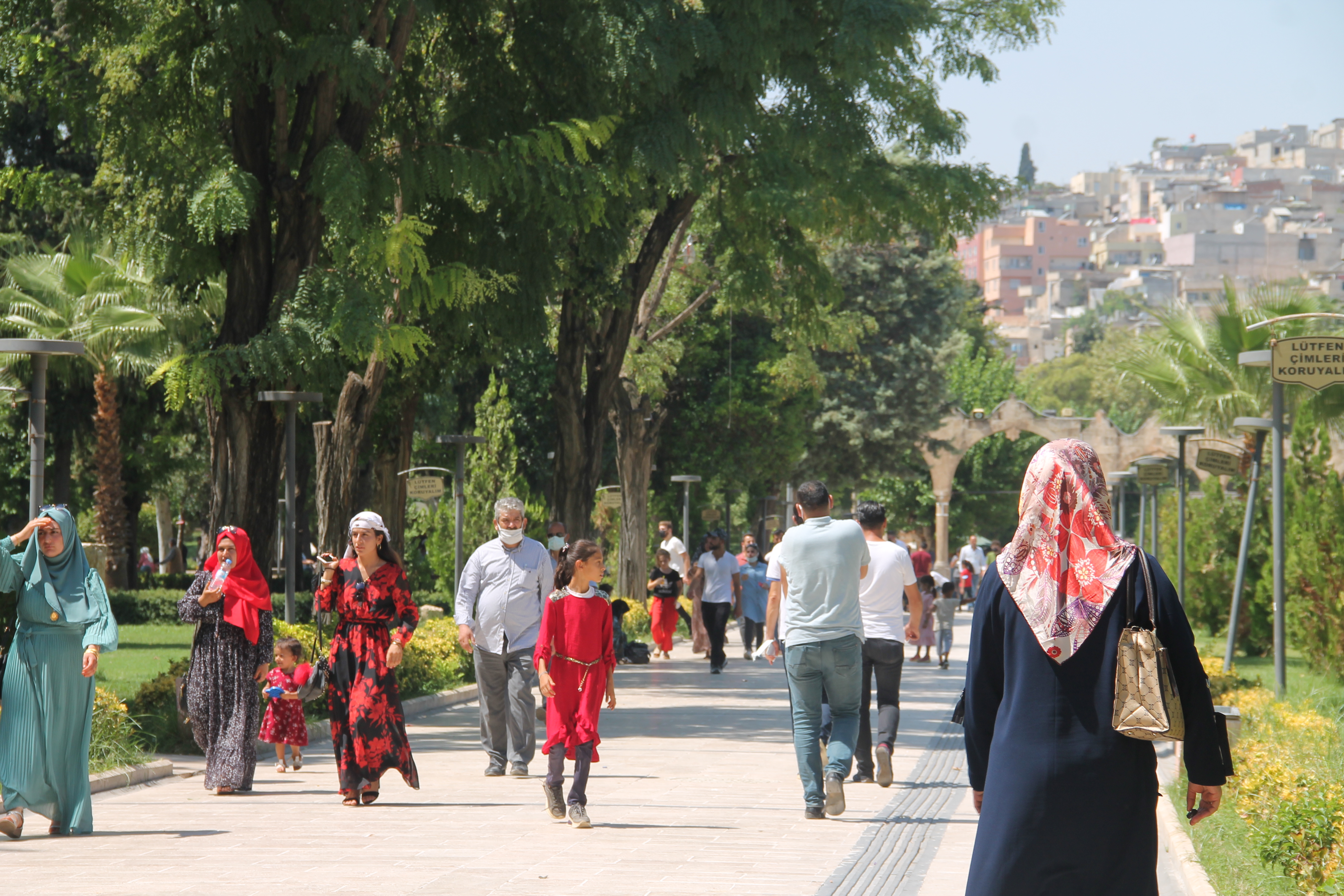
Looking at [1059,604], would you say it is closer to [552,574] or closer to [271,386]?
[552,574]

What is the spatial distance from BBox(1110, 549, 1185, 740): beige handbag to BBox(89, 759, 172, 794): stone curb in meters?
7.45

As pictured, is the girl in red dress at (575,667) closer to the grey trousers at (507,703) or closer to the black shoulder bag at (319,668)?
the black shoulder bag at (319,668)

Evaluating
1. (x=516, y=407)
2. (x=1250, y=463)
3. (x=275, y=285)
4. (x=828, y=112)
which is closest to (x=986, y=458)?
(x=516, y=407)

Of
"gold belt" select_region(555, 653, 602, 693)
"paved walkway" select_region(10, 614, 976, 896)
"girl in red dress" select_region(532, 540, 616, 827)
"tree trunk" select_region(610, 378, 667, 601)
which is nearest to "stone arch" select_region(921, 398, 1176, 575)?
"tree trunk" select_region(610, 378, 667, 601)

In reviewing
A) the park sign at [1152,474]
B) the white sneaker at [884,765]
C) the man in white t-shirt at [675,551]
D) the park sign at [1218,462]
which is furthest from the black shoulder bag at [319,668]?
the park sign at [1152,474]

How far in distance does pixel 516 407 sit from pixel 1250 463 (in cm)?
1994

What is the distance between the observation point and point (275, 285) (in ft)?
45.5

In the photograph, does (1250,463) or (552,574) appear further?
(1250,463)

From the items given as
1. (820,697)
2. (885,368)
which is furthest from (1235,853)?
(885,368)

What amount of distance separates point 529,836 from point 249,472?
6698 millimetres

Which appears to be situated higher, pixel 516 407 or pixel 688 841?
pixel 516 407

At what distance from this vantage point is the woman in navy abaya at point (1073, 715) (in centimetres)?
411

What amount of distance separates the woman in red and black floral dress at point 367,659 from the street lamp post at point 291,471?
4.00m

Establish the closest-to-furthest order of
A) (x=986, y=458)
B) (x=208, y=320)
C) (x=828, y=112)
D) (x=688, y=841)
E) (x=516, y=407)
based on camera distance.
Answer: (x=688, y=841) → (x=828, y=112) → (x=208, y=320) → (x=516, y=407) → (x=986, y=458)
